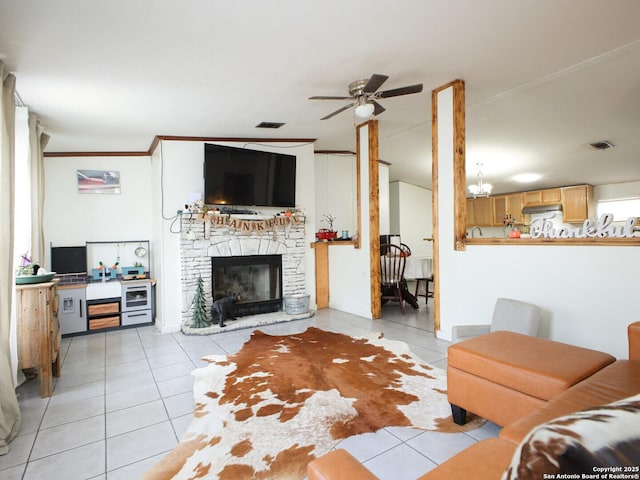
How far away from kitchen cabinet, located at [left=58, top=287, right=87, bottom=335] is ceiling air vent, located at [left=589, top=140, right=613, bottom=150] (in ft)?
25.3

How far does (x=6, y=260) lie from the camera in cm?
234

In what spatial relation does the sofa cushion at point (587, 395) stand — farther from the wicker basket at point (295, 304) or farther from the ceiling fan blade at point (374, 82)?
the wicker basket at point (295, 304)

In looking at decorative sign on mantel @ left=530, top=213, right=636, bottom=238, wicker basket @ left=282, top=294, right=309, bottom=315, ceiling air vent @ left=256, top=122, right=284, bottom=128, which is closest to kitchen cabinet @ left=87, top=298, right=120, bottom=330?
wicker basket @ left=282, top=294, right=309, bottom=315

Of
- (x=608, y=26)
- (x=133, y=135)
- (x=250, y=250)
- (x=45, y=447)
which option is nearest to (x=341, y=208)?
(x=250, y=250)

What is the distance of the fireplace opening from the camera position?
494 cm

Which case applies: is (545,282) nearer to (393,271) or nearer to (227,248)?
(393,271)

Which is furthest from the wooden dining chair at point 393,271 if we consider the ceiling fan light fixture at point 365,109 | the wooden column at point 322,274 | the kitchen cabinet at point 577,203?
the kitchen cabinet at point 577,203

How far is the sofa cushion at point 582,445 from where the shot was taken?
47 cm

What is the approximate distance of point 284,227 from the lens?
538cm

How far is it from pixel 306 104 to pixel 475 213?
6517 millimetres

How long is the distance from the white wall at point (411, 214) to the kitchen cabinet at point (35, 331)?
23.7 feet

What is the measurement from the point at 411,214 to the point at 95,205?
689 centimetres

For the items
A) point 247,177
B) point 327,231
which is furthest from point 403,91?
point 327,231

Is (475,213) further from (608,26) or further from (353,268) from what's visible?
(608,26)
